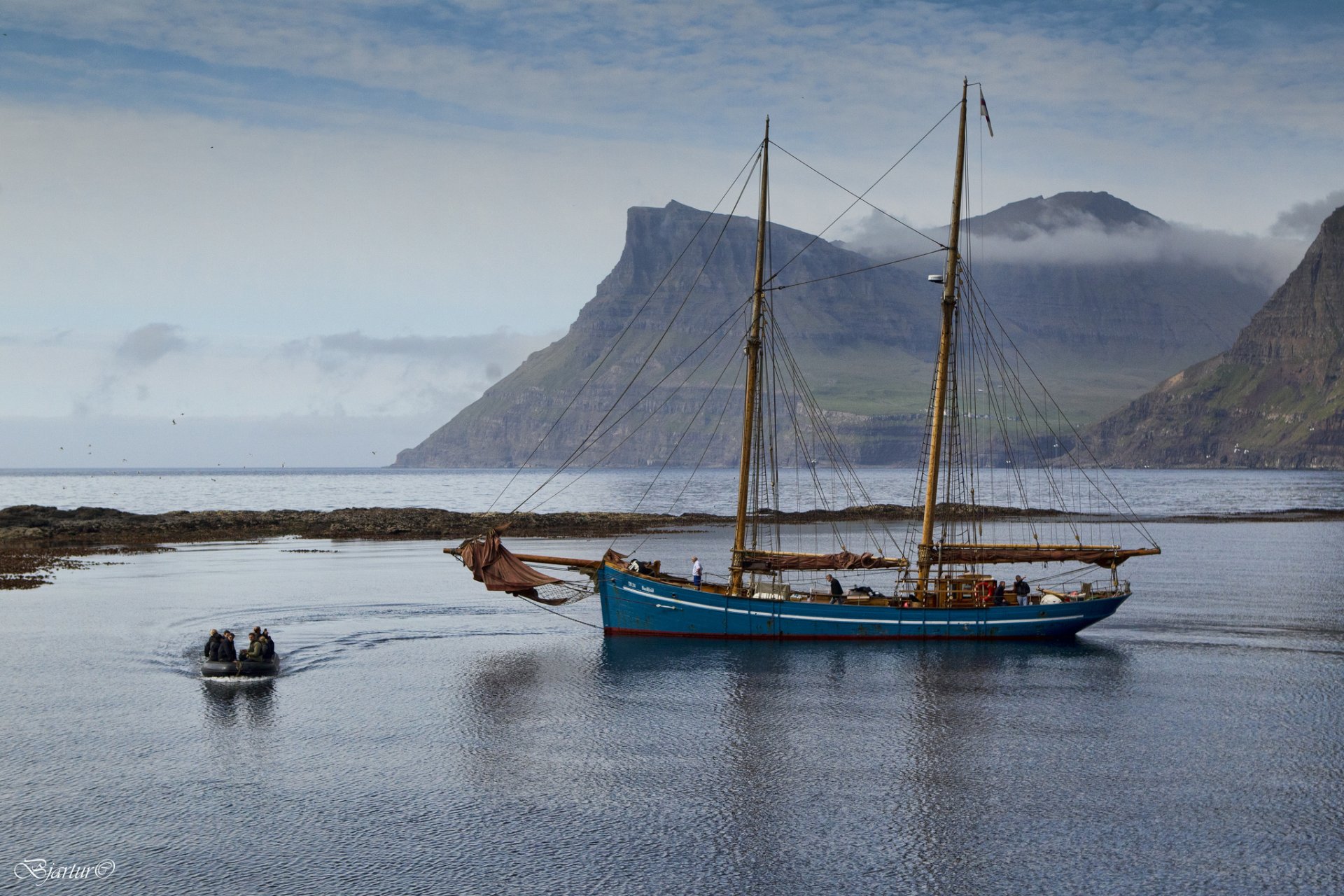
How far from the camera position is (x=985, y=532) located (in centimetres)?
15312

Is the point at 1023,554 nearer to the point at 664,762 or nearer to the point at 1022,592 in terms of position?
the point at 1022,592

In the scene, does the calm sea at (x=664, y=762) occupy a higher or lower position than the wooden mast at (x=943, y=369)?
lower

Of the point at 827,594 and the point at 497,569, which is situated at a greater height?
the point at 497,569

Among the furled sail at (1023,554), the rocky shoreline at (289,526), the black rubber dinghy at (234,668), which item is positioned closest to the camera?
the black rubber dinghy at (234,668)

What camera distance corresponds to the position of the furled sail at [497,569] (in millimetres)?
59281

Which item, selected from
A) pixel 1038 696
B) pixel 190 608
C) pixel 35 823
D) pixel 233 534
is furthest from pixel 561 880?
pixel 233 534

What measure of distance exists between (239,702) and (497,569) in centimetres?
1704

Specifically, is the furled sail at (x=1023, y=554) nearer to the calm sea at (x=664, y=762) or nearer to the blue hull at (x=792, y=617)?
the blue hull at (x=792, y=617)

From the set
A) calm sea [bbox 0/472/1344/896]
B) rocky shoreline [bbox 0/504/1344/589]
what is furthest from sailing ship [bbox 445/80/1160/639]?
rocky shoreline [bbox 0/504/1344/589]

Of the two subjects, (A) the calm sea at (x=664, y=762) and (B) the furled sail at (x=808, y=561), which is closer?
(A) the calm sea at (x=664, y=762)

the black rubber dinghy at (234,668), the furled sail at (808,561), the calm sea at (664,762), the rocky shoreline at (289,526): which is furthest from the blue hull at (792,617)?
the rocky shoreline at (289,526)

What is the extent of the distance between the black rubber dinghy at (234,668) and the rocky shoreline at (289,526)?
4588 cm

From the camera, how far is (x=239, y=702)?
45.3 m

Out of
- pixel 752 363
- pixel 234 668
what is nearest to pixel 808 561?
pixel 752 363
